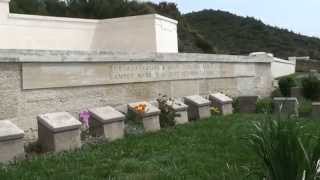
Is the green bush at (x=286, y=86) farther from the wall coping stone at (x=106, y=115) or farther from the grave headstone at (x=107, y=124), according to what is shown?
the grave headstone at (x=107, y=124)

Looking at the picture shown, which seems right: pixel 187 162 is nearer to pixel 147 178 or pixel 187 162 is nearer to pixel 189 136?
pixel 147 178

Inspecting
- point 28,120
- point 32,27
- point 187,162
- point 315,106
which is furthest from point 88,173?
point 32,27

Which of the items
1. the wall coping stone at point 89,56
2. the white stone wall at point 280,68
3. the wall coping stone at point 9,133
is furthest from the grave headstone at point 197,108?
the white stone wall at point 280,68

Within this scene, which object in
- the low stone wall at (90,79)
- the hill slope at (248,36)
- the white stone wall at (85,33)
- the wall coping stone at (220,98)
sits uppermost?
the hill slope at (248,36)

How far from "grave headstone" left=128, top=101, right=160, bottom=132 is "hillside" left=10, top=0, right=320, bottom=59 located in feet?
41.3

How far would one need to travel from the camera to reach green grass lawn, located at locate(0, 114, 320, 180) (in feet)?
18.9

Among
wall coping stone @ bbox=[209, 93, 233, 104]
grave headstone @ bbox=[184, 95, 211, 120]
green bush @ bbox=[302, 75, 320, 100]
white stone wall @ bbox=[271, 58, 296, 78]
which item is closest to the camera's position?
grave headstone @ bbox=[184, 95, 211, 120]

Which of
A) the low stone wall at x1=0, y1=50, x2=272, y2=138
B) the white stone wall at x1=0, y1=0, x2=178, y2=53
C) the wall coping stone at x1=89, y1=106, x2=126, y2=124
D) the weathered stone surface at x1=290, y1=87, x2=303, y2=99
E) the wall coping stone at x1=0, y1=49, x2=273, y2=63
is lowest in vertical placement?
the weathered stone surface at x1=290, y1=87, x2=303, y2=99

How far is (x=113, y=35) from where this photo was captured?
14.7 meters

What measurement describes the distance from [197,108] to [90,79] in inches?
115

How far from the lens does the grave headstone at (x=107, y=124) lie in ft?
27.1

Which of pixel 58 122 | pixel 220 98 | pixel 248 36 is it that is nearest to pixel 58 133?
pixel 58 122

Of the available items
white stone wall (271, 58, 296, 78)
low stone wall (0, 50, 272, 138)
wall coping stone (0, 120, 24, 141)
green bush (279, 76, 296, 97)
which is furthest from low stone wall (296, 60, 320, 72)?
wall coping stone (0, 120, 24, 141)

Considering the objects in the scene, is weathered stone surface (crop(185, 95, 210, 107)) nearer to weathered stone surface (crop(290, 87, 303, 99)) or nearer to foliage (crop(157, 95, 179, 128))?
foliage (crop(157, 95, 179, 128))
